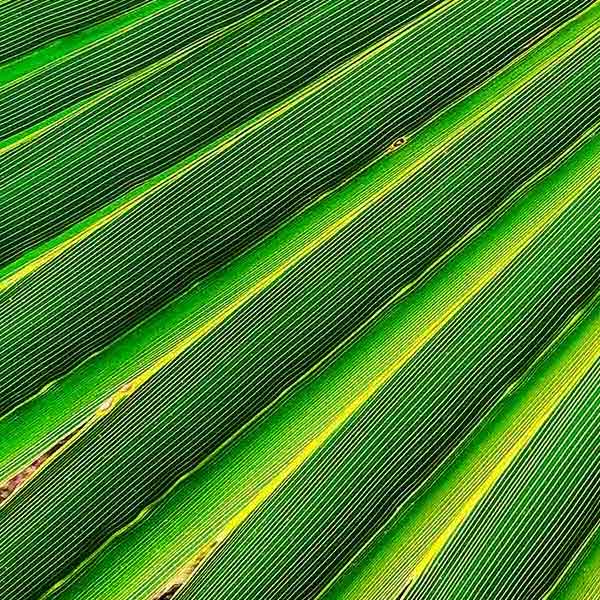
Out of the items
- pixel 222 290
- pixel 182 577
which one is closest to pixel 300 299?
pixel 222 290

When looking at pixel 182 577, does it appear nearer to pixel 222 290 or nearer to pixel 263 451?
pixel 263 451

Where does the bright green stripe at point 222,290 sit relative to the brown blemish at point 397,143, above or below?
below

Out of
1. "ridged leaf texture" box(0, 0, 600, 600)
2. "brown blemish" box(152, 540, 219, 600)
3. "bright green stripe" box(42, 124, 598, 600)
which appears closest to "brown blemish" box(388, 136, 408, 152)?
"ridged leaf texture" box(0, 0, 600, 600)

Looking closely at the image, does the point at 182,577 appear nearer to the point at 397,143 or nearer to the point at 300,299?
the point at 300,299

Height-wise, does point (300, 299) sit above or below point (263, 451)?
above

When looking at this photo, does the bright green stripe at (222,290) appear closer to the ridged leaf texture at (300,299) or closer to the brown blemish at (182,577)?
the ridged leaf texture at (300,299)

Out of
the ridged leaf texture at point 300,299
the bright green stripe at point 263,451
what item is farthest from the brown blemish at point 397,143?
the bright green stripe at point 263,451

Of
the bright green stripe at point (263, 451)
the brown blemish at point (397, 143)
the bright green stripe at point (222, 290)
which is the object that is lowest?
the bright green stripe at point (263, 451)

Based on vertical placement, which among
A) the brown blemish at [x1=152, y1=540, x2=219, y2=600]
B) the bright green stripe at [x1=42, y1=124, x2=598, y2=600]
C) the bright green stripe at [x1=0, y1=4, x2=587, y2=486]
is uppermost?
the bright green stripe at [x1=0, y1=4, x2=587, y2=486]

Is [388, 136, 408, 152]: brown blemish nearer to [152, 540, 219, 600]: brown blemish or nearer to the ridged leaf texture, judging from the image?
the ridged leaf texture

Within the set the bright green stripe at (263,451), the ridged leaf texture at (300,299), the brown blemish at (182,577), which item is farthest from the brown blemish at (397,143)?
the brown blemish at (182,577)

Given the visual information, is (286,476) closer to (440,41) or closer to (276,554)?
(276,554)
